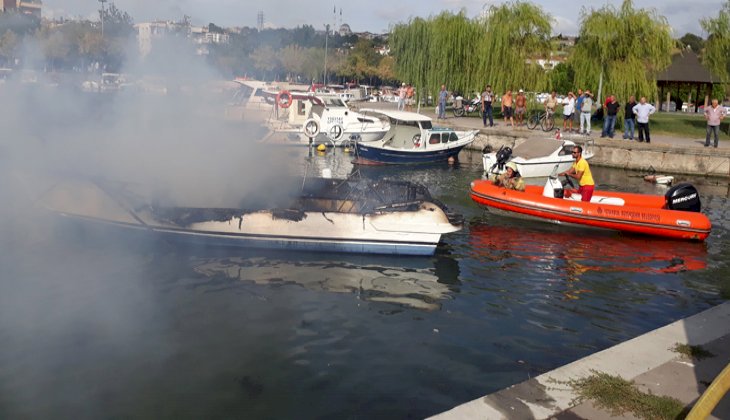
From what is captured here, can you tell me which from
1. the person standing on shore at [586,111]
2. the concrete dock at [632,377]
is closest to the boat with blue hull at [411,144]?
the person standing on shore at [586,111]

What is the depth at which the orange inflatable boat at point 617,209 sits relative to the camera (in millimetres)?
14852

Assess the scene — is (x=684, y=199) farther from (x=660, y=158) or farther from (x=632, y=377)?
(x=660, y=158)

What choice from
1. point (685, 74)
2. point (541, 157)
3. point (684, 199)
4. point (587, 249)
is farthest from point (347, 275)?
point (685, 74)

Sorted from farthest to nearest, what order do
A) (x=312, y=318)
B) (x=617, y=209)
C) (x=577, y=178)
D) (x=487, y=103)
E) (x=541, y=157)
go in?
(x=487, y=103), (x=541, y=157), (x=577, y=178), (x=617, y=209), (x=312, y=318)

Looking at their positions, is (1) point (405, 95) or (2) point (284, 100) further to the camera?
(1) point (405, 95)

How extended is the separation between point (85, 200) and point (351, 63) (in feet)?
258

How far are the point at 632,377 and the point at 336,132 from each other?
24083 millimetres

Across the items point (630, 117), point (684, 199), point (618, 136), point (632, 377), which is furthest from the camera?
point (618, 136)

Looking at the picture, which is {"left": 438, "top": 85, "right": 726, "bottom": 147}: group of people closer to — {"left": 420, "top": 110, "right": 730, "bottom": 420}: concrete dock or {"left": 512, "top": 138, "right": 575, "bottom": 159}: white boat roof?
{"left": 512, "top": 138, "right": 575, "bottom": 159}: white boat roof

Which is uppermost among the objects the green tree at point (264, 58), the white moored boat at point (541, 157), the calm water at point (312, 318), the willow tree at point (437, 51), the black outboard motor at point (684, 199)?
the willow tree at point (437, 51)

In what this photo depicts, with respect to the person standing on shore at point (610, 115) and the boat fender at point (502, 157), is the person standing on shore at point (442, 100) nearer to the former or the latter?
the person standing on shore at point (610, 115)

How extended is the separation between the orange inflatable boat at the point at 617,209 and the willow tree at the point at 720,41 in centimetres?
1759

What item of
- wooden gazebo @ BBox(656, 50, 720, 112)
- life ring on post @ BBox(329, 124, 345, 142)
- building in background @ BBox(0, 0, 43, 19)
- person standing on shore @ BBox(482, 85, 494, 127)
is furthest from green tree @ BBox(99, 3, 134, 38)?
wooden gazebo @ BBox(656, 50, 720, 112)

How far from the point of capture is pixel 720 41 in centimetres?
2980
